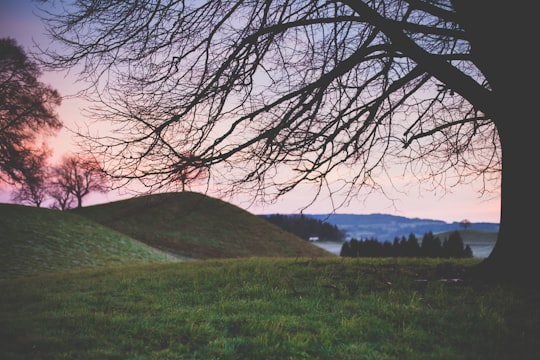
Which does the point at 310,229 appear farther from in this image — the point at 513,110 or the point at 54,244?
the point at 513,110

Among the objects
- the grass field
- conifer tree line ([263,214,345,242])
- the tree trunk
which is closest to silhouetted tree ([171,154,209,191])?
the grass field

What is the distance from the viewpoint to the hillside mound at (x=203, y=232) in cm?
3491

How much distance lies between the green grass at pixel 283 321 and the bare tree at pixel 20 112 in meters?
16.3

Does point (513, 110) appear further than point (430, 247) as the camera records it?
No

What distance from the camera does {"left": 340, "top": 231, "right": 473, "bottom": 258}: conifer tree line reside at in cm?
3228

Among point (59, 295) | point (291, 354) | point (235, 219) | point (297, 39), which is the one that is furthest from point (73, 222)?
point (291, 354)

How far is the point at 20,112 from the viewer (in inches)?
754

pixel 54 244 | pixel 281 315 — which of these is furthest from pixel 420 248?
pixel 281 315

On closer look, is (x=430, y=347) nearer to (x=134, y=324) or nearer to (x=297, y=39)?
(x=134, y=324)

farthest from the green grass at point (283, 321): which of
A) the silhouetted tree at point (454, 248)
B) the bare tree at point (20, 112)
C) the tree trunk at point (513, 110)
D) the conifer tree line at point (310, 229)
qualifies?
the conifer tree line at point (310, 229)

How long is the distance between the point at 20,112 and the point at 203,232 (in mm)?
23278

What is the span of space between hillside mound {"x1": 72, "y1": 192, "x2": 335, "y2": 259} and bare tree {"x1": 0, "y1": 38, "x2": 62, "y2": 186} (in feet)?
41.1

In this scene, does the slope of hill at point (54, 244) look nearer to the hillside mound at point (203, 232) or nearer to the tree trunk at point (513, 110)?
the hillside mound at point (203, 232)

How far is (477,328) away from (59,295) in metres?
6.77
